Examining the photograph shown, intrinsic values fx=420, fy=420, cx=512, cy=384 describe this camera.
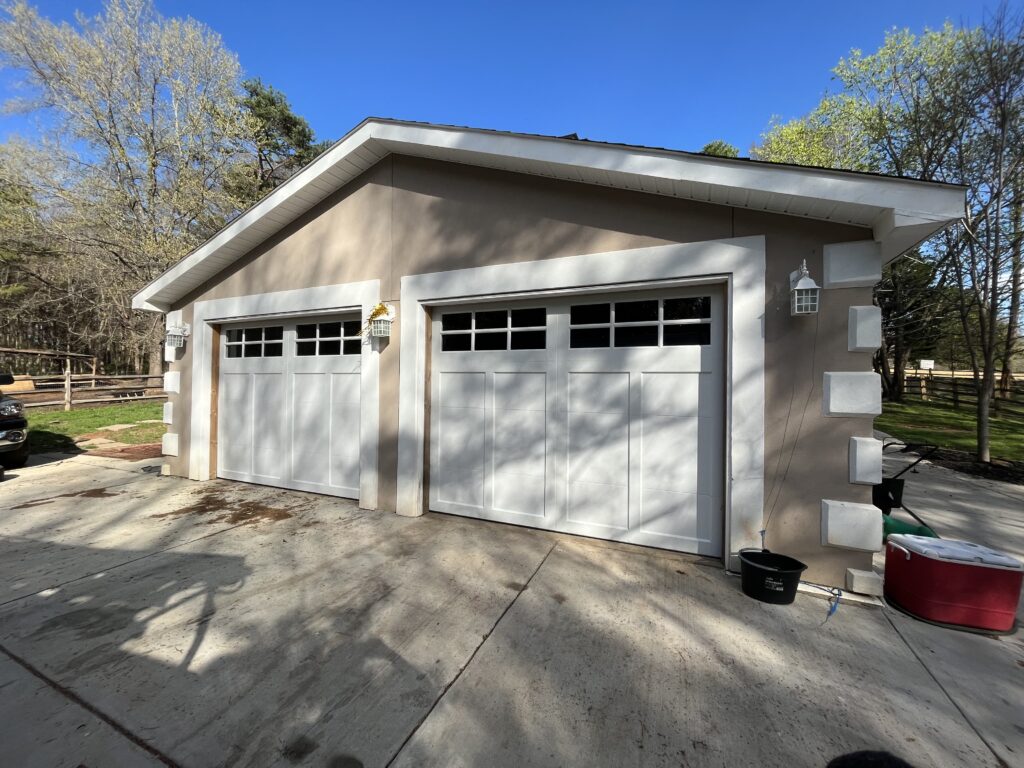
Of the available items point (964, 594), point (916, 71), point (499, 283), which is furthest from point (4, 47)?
point (916, 71)

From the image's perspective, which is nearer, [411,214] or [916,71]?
[411,214]

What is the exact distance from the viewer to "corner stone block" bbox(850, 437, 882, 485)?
3.11 metres

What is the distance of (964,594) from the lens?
2809 millimetres

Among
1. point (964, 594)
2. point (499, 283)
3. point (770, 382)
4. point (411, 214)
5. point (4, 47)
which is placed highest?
point (4, 47)

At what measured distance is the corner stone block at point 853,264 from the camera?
3.18m

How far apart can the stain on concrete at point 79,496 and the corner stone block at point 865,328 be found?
839 centimetres

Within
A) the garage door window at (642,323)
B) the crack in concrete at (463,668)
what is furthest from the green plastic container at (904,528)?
the crack in concrete at (463,668)

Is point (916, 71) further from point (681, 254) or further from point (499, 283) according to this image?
point (499, 283)

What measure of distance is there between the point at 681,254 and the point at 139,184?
767 inches

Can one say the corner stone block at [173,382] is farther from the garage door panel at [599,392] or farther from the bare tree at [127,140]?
the bare tree at [127,140]

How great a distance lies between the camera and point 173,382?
6.62 meters

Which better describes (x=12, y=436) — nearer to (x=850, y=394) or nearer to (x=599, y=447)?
(x=599, y=447)

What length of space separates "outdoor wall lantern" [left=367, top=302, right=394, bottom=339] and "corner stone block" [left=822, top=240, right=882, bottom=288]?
165 inches

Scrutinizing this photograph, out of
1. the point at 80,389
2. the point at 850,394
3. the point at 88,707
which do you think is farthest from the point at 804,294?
the point at 80,389
